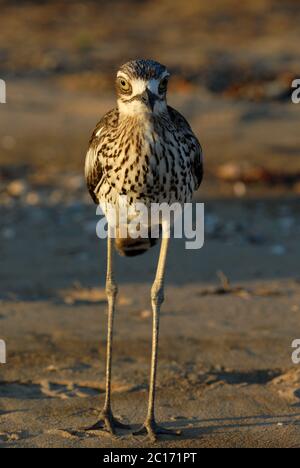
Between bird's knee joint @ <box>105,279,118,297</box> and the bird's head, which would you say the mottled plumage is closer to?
the bird's head

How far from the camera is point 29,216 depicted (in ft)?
29.2

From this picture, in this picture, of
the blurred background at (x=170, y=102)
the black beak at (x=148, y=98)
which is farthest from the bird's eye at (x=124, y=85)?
the blurred background at (x=170, y=102)

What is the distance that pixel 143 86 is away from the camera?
4.66 metres

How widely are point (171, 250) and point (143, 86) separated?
11.6 ft

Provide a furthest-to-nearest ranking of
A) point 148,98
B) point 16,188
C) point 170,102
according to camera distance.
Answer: point 170,102
point 16,188
point 148,98

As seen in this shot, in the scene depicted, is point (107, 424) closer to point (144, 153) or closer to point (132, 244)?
point (132, 244)

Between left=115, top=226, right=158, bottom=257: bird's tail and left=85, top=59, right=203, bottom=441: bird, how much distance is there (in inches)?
11.0

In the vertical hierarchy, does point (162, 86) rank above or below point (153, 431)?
above

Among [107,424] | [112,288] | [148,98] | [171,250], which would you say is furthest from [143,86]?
[171,250]

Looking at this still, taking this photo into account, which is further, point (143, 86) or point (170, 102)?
point (170, 102)

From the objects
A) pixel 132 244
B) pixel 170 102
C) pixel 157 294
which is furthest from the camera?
pixel 170 102

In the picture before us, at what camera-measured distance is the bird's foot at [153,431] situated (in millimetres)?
4836

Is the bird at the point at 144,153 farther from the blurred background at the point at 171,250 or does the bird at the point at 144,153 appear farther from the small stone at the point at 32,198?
the small stone at the point at 32,198
